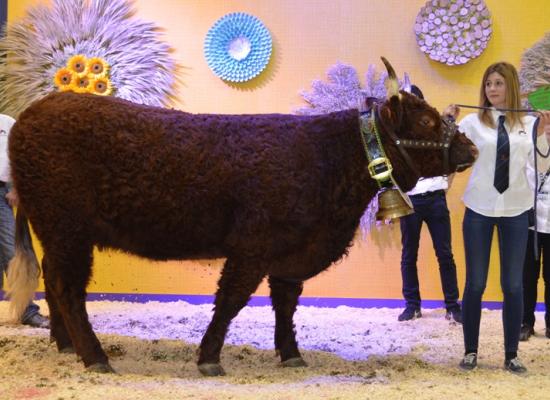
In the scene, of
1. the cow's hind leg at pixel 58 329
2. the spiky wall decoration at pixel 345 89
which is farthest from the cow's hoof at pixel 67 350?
the spiky wall decoration at pixel 345 89

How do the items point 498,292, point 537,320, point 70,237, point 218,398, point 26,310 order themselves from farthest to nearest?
point 498,292 → point 537,320 → point 26,310 → point 70,237 → point 218,398

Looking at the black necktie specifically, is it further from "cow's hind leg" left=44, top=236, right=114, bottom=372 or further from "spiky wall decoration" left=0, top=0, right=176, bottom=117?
"spiky wall decoration" left=0, top=0, right=176, bottom=117

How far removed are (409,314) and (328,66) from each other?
97.0 inches

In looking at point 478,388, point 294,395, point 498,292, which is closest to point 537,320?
point 498,292

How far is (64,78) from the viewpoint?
6.27 m

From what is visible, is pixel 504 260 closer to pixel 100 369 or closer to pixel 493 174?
pixel 493 174

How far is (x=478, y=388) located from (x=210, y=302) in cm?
351

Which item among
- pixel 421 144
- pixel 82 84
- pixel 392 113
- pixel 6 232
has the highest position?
pixel 82 84

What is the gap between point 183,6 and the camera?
6.40 m

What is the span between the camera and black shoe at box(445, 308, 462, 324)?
17.9 ft

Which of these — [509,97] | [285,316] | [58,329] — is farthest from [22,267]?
[509,97]

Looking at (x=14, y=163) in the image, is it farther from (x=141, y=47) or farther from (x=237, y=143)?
(x=141, y=47)

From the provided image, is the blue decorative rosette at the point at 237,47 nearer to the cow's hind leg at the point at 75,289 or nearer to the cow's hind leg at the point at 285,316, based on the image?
the cow's hind leg at the point at 285,316

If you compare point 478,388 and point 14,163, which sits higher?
point 14,163
